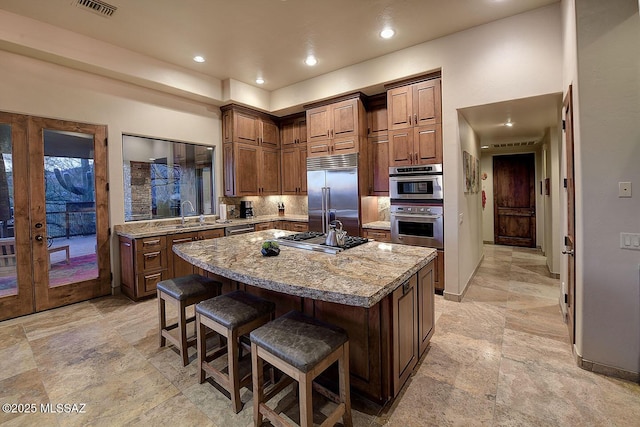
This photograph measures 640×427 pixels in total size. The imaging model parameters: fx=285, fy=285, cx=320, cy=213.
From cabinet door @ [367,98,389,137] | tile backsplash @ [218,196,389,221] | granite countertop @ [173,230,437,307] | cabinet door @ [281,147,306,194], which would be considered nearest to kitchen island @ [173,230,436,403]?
granite countertop @ [173,230,437,307]

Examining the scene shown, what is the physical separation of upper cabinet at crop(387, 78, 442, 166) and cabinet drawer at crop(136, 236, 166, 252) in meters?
3.38

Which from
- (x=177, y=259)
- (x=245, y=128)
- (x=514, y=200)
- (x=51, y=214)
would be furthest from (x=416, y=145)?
(x=514, y=200)

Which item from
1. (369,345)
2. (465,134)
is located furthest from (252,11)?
(369,345)

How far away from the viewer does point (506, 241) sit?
7.26 metres

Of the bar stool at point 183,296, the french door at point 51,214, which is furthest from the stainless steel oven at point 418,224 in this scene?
the french door at point 51,214

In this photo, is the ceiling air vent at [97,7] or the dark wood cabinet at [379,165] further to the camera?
the dark wood cabinet at [379,165]

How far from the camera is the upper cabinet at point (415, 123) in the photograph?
12.3 ft

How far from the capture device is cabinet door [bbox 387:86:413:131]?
12.9 ft

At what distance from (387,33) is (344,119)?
1.38m

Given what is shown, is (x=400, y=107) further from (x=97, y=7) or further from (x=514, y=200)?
(x=514, y=200)

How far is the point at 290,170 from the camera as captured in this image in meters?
5.75

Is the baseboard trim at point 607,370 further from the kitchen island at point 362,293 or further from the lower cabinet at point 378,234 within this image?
the lower cabinet at point 378,234

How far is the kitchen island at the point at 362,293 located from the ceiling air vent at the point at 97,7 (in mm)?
2725

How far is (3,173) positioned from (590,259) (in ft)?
18.9
